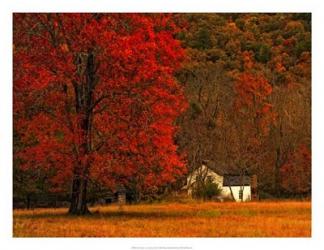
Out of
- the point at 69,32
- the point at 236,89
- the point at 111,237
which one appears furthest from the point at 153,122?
the point at 236,89

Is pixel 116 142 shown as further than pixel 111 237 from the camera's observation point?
Yes

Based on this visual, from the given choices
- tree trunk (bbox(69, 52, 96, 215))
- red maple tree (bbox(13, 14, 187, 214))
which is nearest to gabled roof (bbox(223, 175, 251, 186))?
red maple tree (bbox(13, 14, 187, 214))

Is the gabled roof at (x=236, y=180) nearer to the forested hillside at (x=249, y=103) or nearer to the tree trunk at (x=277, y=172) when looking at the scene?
the forested hillside at (x=249, y=103)

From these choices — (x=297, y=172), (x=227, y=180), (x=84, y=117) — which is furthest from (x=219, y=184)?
(x=84, y=117)

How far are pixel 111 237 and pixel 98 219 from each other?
14.3ft

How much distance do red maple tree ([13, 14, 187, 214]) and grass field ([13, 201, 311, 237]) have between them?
1565 mm

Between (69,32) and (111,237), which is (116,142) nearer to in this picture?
(69,32)

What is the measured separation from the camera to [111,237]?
1794cm

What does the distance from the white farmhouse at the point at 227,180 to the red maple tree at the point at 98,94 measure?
13.4m

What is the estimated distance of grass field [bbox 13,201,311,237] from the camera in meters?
18.5

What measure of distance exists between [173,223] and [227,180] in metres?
19.3

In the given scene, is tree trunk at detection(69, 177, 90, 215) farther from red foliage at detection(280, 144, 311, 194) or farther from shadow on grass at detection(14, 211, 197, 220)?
red foliage at detection(280, 144, 311, 194)
